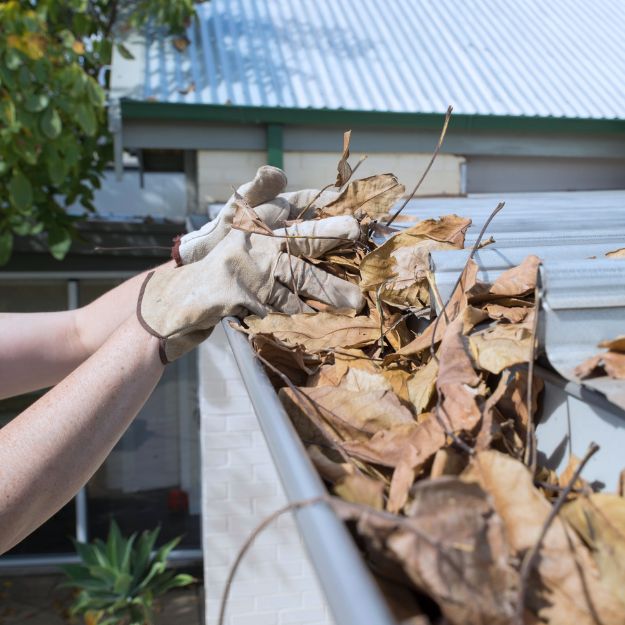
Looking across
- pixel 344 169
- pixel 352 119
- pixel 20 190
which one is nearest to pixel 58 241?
pixel 20 190

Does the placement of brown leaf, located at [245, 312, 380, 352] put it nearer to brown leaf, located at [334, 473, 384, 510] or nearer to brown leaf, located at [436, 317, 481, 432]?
brown leaf, located at [436, 317, 481, 432]

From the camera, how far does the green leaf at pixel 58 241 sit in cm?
484

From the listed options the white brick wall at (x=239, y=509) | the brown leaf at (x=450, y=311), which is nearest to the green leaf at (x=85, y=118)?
the white brick wall at (x=239, y=509)

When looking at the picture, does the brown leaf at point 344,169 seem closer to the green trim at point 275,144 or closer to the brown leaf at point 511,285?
the brown leaf at point 511,285

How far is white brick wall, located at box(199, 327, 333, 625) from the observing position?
475cm

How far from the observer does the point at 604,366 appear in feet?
2.82

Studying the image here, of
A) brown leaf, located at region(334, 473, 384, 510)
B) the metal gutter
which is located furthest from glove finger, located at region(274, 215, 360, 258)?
brown leaf, located at region(334, 473, 384, 510)

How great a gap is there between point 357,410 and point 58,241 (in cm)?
441

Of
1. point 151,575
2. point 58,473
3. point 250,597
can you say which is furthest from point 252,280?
point 151,575

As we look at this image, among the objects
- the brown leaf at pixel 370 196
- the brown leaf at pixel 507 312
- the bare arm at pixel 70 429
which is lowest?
the bare arm at pixel 70 429

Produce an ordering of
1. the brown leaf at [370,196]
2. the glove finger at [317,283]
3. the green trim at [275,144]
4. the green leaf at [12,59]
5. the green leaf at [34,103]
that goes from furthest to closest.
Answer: the green trim at [275,144] < the green leaf at [34,103] < the green leaf at [12,59] < the brown leaf at [370,196] < the glove finger at [317,283]

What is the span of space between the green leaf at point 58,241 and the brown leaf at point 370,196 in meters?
3.72

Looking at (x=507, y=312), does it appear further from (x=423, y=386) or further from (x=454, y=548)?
(x=454, y=548)

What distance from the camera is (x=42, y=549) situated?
6375 mm
